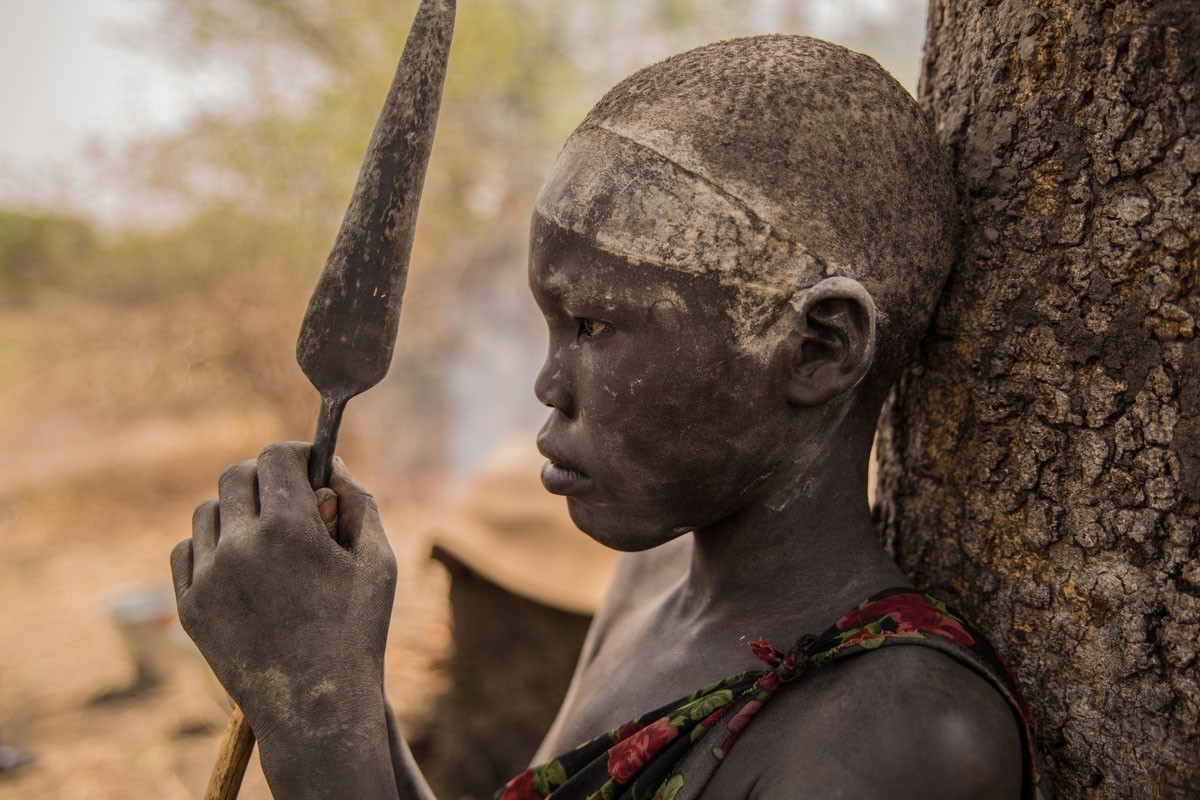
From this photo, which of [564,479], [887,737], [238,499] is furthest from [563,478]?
[887,737]

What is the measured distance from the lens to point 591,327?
143 cm

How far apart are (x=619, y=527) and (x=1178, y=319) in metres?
0.79

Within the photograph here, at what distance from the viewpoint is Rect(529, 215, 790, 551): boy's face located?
53.1 inches

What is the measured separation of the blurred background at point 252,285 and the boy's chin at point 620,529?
17.0 ft

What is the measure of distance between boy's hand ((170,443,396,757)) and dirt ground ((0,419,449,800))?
3.13m

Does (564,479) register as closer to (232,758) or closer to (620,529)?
(620,529)

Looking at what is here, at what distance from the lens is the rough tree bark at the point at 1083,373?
1.36 m

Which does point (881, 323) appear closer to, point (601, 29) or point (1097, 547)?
point (1097, 547)

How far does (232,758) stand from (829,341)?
1.03 metres

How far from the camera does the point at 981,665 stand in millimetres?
1327

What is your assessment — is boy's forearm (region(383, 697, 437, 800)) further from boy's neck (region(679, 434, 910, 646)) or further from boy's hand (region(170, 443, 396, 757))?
boy's neck (region(679, 434, 910, 646))

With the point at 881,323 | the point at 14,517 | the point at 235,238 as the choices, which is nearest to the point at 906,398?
the point at 881,323

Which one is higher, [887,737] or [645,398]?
[645,398]

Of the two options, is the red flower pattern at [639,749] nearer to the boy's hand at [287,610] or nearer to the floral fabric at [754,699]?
the floral fabric at [754,699]
